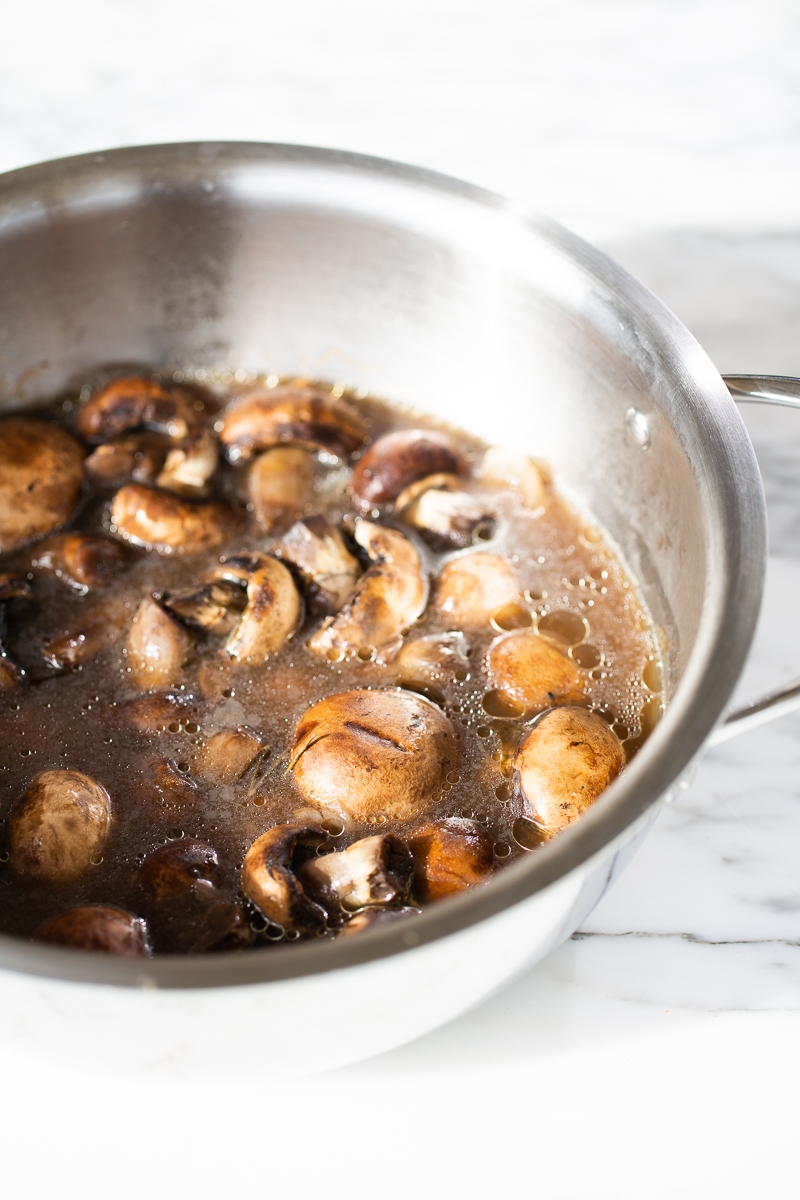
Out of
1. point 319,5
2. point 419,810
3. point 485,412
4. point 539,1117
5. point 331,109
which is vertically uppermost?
point 319,5

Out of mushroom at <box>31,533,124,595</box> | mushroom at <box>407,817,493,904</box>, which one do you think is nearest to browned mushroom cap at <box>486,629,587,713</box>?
mushroom at <box>407,817,493,904</box>

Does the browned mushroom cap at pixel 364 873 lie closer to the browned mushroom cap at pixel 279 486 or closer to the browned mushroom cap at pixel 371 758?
the browned mushroom cap at pixel 371 758

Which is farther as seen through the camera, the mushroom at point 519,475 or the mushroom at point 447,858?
the mushroom at point 519,475

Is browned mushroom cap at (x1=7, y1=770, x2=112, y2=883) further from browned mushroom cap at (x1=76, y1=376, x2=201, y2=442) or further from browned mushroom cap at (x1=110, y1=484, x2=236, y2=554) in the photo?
browned mushroom cap at (x1=76, y1=376, x2=201, y2=442)

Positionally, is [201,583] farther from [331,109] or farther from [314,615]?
[331,109]

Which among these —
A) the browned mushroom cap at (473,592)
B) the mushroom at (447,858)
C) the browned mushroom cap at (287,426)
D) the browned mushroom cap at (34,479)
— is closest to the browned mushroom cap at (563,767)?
the mushroom at (447,858)

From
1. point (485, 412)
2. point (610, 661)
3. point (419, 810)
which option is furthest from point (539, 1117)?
point (485, 412)
